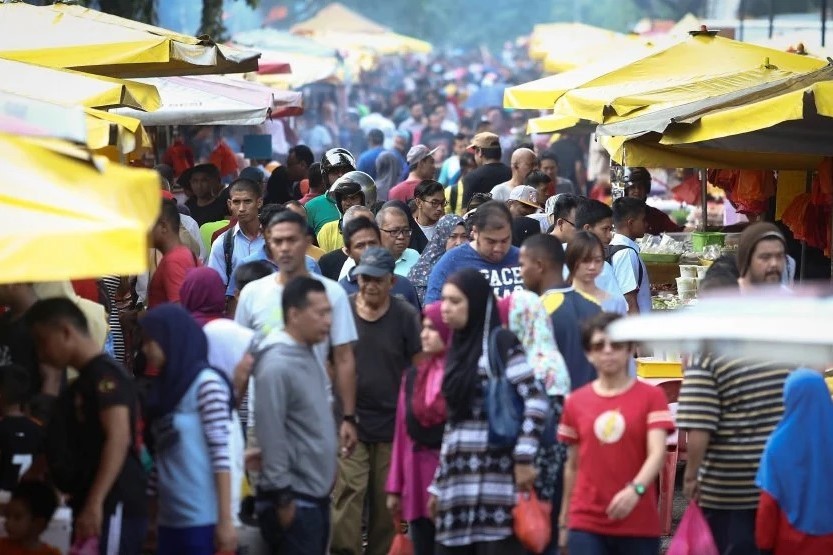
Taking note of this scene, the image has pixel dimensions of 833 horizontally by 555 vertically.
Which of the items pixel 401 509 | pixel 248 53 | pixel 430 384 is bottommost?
pixel 401 509

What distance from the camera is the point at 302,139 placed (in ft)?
101

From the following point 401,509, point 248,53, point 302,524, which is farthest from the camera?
point 248,53

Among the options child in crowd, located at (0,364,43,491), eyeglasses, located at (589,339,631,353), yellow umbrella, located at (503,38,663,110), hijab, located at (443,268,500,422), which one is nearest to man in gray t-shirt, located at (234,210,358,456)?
hijab, located at (443,268,500,422)

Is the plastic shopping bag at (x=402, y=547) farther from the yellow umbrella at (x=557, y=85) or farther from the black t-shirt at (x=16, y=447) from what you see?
the yellow umbrella at (x=557, y=85)

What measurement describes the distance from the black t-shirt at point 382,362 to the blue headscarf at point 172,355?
1812mm

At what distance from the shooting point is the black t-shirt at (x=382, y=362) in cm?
809

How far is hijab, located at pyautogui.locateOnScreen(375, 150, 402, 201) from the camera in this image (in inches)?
709

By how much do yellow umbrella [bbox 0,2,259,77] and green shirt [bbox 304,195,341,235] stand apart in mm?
1294

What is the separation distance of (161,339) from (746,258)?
259cm

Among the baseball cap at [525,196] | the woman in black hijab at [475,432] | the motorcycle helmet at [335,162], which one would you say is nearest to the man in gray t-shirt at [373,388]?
the woman in black hijab at [475,432]

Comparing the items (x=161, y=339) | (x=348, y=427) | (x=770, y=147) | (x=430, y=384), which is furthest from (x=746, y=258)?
(x=770, y=147)

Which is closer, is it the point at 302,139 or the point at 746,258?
the point at 746,258

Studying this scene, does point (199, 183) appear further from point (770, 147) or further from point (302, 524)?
point (302, 524)

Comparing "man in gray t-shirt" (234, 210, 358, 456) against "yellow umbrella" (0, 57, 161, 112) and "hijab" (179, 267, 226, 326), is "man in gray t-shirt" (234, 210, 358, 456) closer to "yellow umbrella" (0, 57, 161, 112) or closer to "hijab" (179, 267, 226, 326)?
"hijab" (179, 267, 226, 326)
